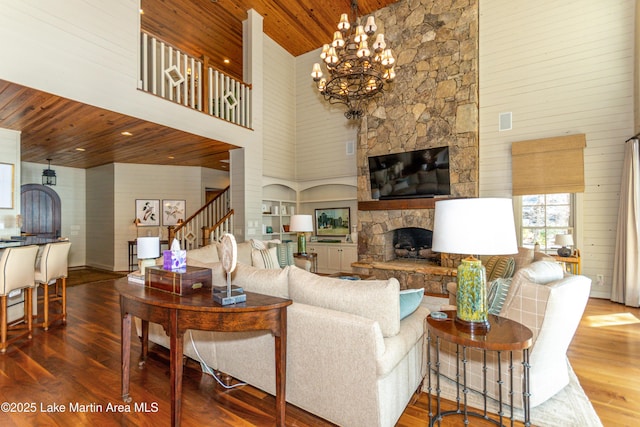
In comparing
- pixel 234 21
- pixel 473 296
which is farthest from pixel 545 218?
pixel 234 21

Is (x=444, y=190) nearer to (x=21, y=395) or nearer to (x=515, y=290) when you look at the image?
(x=515, y=290)

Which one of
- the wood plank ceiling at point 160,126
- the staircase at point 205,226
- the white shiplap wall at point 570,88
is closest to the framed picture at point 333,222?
the staircase at point 205,226

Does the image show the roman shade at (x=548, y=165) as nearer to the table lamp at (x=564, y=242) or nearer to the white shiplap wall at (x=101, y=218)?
the table lamp at (x=564, y=242)

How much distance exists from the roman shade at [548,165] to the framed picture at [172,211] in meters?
8.04

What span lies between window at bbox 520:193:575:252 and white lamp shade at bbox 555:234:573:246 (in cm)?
43

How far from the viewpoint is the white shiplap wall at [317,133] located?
7.40m

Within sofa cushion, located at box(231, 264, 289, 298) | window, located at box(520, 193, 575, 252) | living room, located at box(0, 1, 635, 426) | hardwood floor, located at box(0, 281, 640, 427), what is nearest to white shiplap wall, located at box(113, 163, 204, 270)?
living room, located at box(0, 1, 635, 426)

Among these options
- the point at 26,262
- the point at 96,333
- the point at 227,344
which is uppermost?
the point at 26,262

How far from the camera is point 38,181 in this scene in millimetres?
7762

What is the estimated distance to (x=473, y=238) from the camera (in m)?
1.68

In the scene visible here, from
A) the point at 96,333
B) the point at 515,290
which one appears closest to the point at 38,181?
the point at 96,333

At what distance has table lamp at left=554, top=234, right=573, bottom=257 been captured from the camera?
4.70 m

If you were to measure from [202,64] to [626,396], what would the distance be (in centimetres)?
661

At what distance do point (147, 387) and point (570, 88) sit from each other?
6.93m
